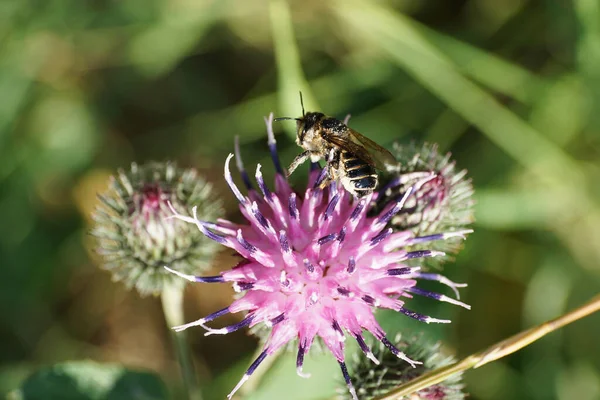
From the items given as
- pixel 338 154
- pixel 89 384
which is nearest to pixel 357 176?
pixel 338 154

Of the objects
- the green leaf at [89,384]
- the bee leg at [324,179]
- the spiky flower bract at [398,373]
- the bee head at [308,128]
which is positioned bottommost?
the green leaf at [89,384]

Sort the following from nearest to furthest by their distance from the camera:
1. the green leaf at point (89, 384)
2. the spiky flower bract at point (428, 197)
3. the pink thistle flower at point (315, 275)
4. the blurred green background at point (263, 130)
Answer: the pink thistle flower at point (315, 275)
the spiky flower bract at point (428, 197)
the green leaf at point (89, 384)
the blurred green background at point (263, 130)

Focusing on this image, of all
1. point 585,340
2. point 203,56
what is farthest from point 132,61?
point 585,340

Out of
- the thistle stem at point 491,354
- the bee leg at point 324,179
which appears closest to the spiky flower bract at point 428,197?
the bee leg at point 324,179

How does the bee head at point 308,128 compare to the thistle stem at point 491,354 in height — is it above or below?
above

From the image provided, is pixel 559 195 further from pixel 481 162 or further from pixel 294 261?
pixel 294 261

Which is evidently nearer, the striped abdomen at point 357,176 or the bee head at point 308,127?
the striped abdomen at point 357,176

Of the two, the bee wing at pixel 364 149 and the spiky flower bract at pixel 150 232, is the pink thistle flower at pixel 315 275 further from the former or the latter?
the spiky flower bract at pixel 150 232

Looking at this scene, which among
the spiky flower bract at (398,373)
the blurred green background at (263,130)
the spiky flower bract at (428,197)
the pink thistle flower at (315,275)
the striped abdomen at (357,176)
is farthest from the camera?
the blurred green background at (263,130)
